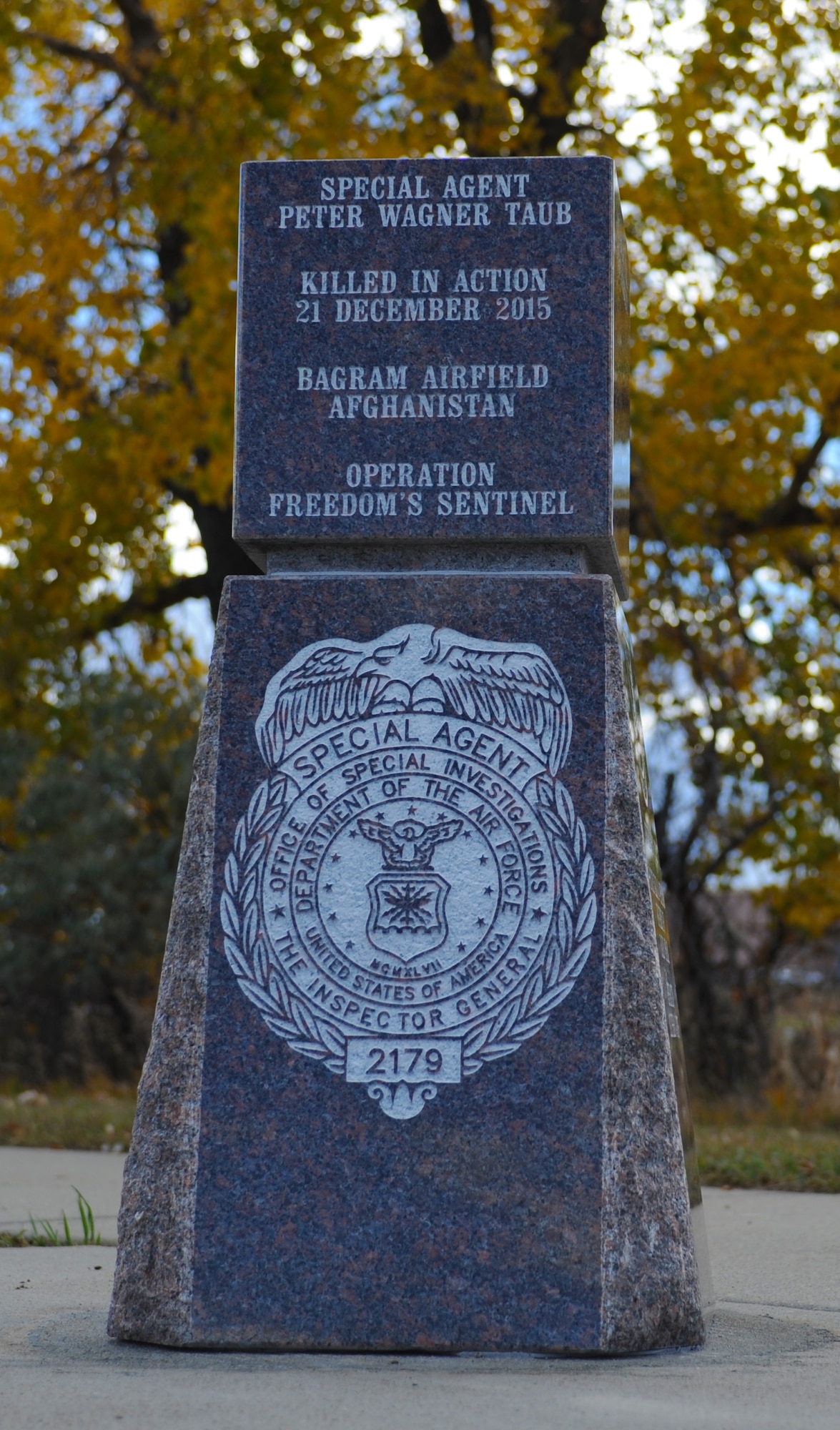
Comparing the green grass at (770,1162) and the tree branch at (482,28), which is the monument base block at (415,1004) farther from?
the tree branch at (482,28)

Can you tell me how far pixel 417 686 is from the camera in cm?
339

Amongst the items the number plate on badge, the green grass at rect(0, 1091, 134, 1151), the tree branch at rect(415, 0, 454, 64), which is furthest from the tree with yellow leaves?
the number plate on badge


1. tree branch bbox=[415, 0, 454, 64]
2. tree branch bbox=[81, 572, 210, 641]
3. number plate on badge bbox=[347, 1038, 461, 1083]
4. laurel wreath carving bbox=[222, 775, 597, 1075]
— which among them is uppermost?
tree branch bbox=[415, 0, 454, 64]

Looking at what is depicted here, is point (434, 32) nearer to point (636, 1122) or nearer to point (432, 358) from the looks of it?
point (432, 358)

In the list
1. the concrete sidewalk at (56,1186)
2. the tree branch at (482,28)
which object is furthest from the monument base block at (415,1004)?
the tree branch at (482,28)

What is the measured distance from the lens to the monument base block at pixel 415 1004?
310cm

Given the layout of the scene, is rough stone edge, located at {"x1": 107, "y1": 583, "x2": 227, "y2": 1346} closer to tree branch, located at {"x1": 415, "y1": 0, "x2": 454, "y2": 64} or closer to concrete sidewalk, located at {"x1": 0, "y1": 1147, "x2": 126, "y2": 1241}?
concrete sidewalk, located at {"x1": 0, "y1": 1147, "x2": 126, "y2": 1241}

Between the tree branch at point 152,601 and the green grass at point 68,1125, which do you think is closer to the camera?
the green grass at point 68,1125

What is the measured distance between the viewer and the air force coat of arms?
3.23 metres

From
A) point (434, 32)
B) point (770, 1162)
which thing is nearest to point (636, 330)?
point (434, 32)

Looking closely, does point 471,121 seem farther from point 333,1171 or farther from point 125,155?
point 333,1171

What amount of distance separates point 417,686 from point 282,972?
2.06 ft

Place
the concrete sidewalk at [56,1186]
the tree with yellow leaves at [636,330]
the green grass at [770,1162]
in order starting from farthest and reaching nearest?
the tree with yellow leaves at [636,330] < the green grass at [770,1162] < the concrete sidewalk at [56,1186]

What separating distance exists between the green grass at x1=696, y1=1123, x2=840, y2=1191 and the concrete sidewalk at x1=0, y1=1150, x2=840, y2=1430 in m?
1.90
